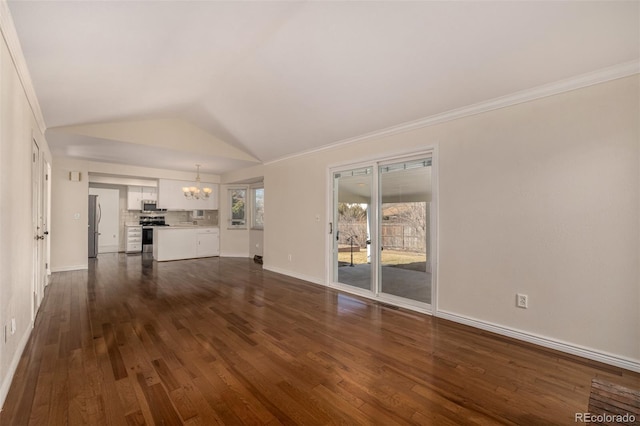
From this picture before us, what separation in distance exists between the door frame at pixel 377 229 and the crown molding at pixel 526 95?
1.10 feet

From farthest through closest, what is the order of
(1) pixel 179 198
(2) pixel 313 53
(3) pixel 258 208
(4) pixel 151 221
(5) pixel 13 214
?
(4) pixel 151 221 < (3) pixel 258 208 < (1) pixel 179 198 < (2) pixel 313 53 < (5) pixel 13 214

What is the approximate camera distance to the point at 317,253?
5113 mm

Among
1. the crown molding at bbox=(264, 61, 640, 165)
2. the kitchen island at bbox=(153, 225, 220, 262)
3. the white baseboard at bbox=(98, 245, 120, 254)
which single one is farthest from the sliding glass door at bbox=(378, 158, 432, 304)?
the white baseboard at bbox=(98, 245, 120, 254)

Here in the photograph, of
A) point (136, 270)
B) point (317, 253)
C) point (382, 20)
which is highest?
point (382, 20)

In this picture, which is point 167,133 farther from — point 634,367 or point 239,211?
point 634,367

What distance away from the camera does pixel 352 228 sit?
4.62m

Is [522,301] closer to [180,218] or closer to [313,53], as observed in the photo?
[313,53]

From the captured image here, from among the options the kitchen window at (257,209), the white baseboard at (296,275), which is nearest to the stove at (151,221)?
the kitchen window at (257,209)

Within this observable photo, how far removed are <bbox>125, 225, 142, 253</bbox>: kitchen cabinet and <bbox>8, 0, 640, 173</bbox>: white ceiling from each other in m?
5.39

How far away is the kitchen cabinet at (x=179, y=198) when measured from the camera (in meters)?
7.55

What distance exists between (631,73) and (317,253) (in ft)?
14.1

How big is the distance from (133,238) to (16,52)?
804cm

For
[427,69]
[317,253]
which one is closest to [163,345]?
[317,253]

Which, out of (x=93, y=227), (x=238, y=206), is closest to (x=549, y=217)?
(x=238, y=206)
